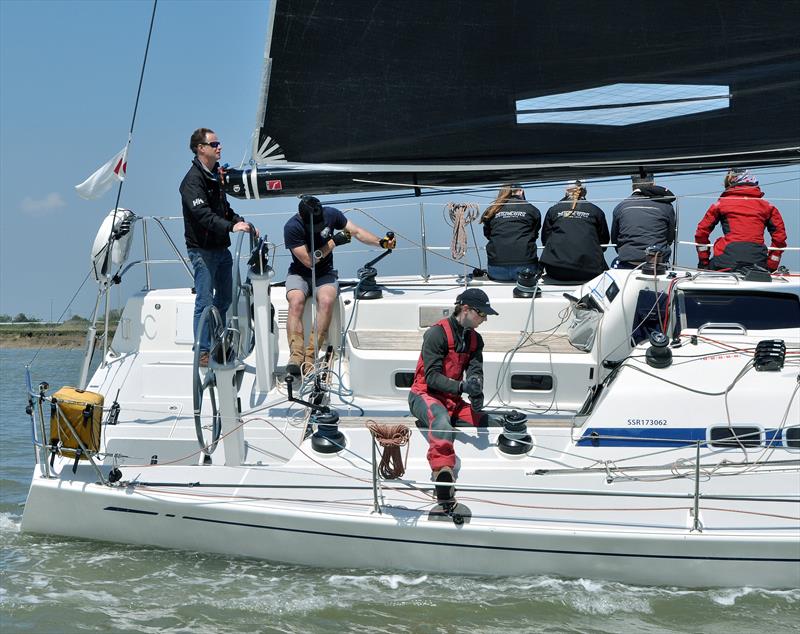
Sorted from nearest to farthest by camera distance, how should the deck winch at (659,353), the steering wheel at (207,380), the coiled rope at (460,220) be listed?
the steering wheel at (207,380)
the deck winch at (659,353)
the coiled rope at (460,220)

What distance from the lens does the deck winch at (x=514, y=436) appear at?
17.9ft

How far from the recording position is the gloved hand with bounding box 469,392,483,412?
5.42 meters

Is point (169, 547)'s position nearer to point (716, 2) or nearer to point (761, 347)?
point (761, 347)

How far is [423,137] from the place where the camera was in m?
6.03

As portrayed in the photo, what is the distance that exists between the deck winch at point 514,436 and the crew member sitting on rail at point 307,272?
1.68 m

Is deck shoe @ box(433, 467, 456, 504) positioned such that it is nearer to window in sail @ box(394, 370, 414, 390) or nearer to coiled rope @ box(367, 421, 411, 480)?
coiled rope @ box(367, 421, 411, 480)

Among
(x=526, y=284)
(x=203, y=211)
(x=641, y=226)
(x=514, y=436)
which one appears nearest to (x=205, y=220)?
(x=203, y=211)

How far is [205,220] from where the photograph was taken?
255 inches

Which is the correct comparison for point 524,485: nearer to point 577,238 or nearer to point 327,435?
point 327,435

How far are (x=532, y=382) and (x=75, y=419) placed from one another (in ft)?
9.64

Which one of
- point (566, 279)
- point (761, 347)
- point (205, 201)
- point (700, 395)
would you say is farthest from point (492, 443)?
point (205, 201)

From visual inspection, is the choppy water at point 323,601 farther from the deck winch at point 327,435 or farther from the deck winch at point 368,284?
the deck winch at point 368,284

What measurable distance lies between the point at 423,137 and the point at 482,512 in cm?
250

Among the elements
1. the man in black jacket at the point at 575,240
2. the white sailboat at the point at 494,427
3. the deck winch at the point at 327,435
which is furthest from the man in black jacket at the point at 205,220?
the man in black jacket at the point at 575,240
